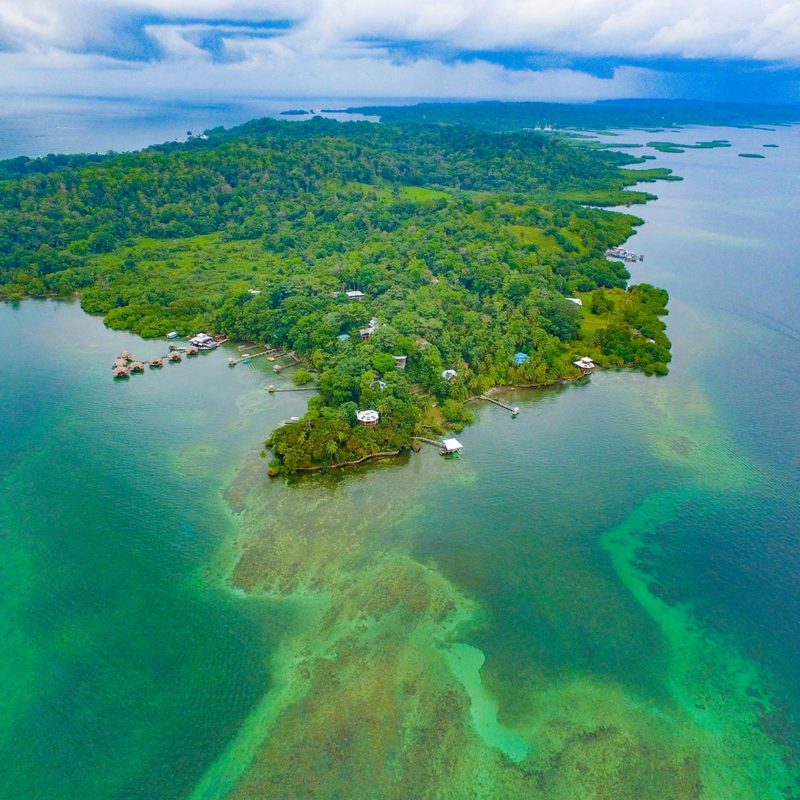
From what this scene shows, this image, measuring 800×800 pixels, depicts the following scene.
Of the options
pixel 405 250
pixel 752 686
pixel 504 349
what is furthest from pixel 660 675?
pixel 405 250

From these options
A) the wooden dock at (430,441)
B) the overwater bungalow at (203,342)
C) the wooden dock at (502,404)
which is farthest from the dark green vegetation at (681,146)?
the wooden dock at (430,441)

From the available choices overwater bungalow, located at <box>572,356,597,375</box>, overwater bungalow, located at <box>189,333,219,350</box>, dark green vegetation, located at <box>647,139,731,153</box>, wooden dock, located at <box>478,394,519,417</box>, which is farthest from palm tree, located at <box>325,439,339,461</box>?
dark green vegetation, located at <box>647,139,731,153</box>

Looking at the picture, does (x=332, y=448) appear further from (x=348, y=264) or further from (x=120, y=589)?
(x=348, y=264)

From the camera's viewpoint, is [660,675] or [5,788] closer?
[5,788]

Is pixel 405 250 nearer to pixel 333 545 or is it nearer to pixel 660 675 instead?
pixel 333 545

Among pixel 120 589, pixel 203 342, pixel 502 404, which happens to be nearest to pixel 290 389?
pixel 203 342

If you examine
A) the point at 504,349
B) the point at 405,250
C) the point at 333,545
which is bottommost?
the point at 333,545

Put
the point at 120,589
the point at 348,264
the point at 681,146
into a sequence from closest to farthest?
the point at 120,589
the point at 348,264
the point at 681,146
